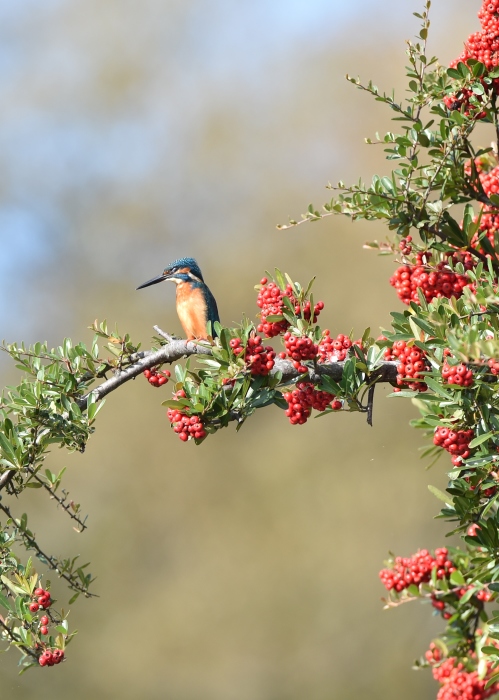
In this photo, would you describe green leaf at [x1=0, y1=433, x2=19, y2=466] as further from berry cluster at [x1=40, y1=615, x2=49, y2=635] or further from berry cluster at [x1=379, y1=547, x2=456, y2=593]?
berry cluster at [x1=379, y1=547, x2=456, y2=593]

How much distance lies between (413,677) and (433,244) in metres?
10.5

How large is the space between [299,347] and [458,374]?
1.12 feet

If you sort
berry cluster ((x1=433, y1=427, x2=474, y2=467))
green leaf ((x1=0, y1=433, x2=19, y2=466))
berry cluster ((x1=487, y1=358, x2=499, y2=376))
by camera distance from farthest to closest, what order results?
green leaf ((x1=0, y1=433, x2=19, y2=466)), berry cluster ((x1=433, y1=427, x2=474, y2=467)), berry cluster ((x1=487, y1=358, x2=499, y2=376))

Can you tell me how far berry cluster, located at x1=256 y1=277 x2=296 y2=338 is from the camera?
1.92 metres

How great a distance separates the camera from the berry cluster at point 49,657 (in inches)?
80.4

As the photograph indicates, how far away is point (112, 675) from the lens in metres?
10.9

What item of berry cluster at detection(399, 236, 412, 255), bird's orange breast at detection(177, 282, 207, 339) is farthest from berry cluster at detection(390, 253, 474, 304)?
bird's orange breast at detection(177, 282, 207, 339)

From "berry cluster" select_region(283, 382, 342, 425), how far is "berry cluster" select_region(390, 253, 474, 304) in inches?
11.2

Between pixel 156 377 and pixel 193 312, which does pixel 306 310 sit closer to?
pixel 156 377

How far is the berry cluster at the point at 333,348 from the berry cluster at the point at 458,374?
36cm

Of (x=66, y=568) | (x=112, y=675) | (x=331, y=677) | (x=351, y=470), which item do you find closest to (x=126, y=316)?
(x=351, y=470)

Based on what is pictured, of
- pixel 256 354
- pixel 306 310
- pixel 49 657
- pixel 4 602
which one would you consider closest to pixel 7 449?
pixel 4 602

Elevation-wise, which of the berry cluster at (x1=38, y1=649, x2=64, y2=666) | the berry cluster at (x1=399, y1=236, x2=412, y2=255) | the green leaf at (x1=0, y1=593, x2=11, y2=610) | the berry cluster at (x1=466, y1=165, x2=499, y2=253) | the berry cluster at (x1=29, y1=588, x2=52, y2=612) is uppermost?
the berry cluster at (x1=466, y1=165, x2=499, y2=253)

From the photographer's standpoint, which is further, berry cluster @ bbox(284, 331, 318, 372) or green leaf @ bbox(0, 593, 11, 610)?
green leaf @ bbox(0, 593, 11, 610)
